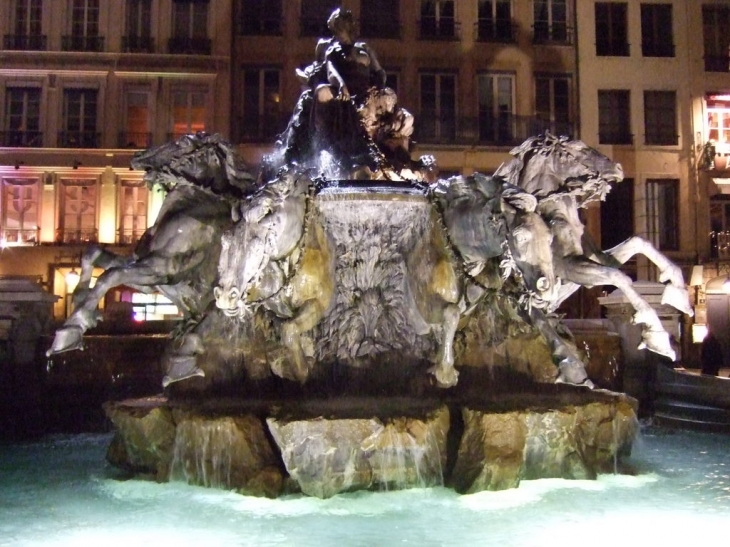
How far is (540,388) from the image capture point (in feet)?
29.5

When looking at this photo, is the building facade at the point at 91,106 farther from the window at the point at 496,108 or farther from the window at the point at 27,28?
the window at the point at 496,108

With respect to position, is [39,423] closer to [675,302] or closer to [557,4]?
[675,302]

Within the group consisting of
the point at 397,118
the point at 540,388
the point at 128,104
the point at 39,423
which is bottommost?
the point at 39,423

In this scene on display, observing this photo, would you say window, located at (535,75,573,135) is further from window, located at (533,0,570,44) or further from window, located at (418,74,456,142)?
window, located at (418,74,456,142)

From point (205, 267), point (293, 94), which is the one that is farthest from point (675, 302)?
point (293, 94)

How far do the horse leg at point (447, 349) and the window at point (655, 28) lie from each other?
92.3ft

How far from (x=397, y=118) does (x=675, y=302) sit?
451 centimetres

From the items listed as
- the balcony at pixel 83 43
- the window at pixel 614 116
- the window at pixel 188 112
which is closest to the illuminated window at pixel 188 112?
the window at pixel 188 112

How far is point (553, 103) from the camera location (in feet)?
106

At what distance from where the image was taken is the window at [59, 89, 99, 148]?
101 feet

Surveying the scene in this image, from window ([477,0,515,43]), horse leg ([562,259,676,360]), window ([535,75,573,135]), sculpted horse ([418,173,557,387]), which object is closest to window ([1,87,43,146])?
window ([477,0,515,43])

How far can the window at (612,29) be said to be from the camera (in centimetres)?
3259

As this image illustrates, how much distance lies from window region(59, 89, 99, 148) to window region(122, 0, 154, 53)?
242 cm

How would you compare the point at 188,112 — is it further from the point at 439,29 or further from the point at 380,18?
the point at 439,29
